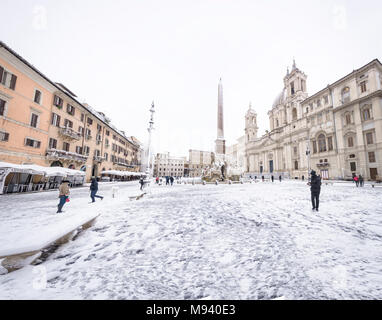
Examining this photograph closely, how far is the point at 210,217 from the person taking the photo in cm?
605

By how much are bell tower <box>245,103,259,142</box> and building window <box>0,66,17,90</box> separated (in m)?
66.0

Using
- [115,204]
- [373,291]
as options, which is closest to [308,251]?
[373,291]

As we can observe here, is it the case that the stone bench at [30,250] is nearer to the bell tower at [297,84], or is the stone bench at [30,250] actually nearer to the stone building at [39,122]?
the stone building at [39,122]

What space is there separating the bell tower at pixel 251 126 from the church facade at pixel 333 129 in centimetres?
1337

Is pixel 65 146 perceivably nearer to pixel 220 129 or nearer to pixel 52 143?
pixel 52 143

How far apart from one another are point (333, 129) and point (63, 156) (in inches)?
1868

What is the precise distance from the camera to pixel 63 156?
20.4m

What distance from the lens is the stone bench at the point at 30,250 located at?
292cm

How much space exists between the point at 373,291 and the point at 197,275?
243 centimetres

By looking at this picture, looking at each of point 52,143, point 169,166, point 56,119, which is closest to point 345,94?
point 56,119

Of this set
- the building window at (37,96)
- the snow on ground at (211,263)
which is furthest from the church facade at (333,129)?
the building window at (37,96)

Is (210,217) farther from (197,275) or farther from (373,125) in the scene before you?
(373,125)

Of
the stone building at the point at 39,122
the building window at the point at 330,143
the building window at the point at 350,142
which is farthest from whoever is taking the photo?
the building window at the point at 330,143
